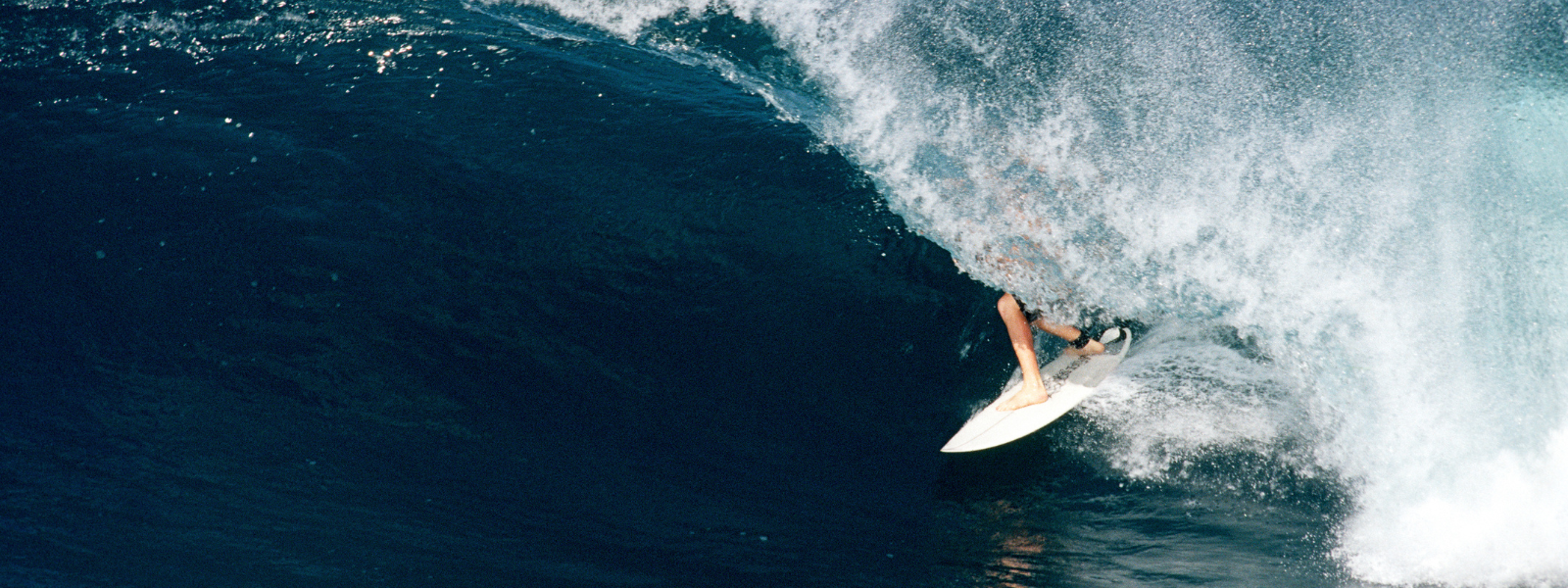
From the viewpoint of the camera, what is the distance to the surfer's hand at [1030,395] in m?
5.11

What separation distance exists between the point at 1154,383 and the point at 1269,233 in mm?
1251

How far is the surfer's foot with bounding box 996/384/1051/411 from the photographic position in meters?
5.12

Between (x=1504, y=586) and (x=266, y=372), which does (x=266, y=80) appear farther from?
(x=1504, y=586)

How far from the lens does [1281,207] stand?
5777 mm

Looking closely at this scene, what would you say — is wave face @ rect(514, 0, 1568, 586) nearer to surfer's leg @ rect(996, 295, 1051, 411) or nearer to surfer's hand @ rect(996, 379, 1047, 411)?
surfer's leg @ rect(996, 295, 1051, 411)

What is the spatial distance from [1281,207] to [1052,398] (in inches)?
82.3

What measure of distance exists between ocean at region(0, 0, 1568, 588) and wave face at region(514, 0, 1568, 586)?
3 cm

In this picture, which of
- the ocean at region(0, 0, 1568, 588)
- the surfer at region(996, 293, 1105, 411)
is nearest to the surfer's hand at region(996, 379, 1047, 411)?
the surfer at region(996, 293, 1105, 411)

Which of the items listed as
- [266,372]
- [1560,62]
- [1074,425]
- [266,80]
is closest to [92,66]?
[266,80]

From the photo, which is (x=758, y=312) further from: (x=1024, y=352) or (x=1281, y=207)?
(x=1281, y=207)

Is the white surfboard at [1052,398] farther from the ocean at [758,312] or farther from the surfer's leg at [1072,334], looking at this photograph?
the ocean at [758,312]

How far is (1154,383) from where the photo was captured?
553cm

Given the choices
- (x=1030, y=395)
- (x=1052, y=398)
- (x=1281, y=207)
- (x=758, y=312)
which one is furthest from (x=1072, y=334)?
(x=758, y=312)

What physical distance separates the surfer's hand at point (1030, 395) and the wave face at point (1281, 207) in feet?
2.02
